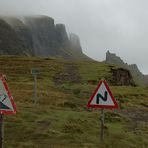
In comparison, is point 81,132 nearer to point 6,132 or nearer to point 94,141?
point 94,141

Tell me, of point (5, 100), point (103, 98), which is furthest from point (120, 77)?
point (5, 100)

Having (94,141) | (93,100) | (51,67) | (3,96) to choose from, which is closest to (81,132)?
(94,141)

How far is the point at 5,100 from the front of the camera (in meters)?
14.2

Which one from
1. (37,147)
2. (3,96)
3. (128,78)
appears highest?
(128,78)

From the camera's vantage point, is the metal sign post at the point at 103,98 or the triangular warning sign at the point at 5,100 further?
the metal sign post at the point at 103,98

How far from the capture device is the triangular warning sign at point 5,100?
14.1m

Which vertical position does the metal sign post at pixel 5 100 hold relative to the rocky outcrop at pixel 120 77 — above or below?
below

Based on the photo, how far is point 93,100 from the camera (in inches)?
707

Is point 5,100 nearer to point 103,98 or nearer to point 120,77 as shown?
point 103,98

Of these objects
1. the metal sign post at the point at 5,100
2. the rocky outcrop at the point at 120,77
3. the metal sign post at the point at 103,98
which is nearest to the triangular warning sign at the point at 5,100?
the metal sign post at the point at 5,100

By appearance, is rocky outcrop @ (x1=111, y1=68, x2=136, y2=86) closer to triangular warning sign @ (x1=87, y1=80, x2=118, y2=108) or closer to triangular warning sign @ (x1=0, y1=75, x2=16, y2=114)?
triangular warning sign @ (x1=87, y1=80, x2=118, y2=108)

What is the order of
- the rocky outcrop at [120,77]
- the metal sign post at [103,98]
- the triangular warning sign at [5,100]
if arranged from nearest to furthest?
the triangular warning sign at [5,100]
the metal sign post at [103,98]
the rocky outcrop at [120,77]

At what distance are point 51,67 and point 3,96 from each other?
60639 mm

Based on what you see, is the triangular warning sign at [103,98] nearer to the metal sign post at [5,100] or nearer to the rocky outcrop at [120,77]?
the metal sign post at [5,100]
